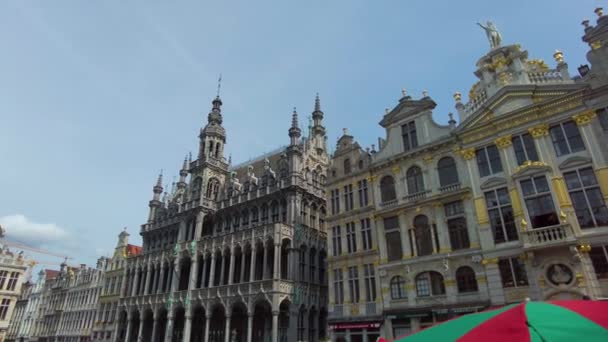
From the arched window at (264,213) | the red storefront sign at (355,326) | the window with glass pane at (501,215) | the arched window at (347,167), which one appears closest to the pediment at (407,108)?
the arched window at (347,167)

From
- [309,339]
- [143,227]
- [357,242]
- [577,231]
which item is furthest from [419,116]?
[143,227]

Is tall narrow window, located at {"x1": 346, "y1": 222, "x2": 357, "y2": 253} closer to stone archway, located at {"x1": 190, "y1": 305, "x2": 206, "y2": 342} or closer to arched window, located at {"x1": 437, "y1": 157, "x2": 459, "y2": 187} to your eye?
arched window, located at {"x1": 437, "y1": 157, "x2": 459, "y2": 187}

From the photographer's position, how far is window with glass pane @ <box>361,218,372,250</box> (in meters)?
27.6

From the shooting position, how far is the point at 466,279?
22156mm

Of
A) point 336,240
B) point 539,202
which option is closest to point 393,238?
point 336,240

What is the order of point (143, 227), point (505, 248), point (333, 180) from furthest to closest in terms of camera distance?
point (143, 227) → point (333, 180) → point (505, 248)

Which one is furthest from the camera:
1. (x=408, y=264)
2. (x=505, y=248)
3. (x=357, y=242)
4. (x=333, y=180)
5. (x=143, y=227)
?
(x=143, y=227)

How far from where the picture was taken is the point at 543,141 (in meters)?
21.4

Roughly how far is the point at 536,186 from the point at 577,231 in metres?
3.13

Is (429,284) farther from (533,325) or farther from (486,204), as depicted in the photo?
(533,325)

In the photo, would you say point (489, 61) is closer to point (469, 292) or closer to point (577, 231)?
point (577, 231)

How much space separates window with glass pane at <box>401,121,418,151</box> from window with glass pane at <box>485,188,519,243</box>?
6722 mm

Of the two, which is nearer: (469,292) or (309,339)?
(469,292)

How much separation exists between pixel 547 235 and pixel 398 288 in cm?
974
